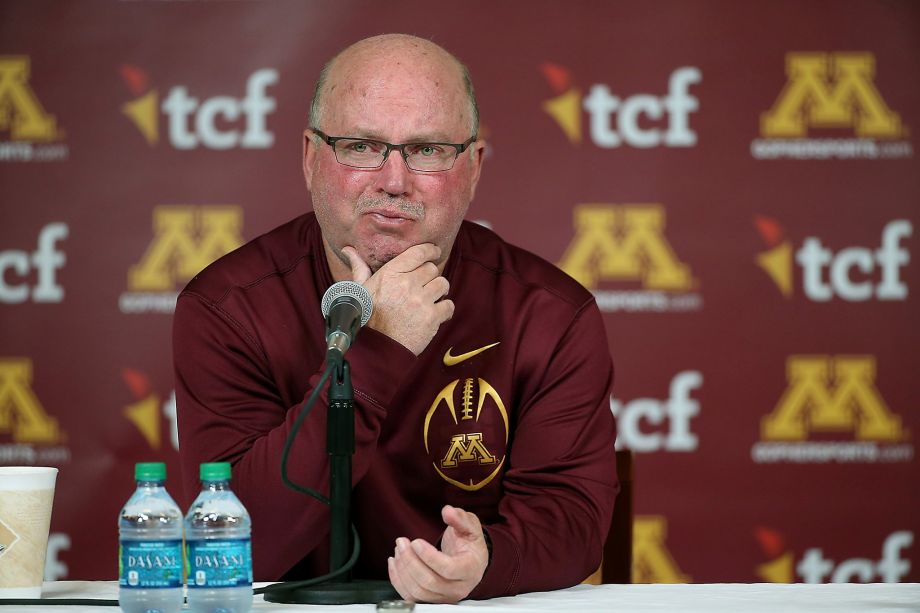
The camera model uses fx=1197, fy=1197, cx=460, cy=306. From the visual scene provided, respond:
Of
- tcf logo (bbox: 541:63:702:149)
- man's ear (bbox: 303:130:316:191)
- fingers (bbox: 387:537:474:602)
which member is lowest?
fingers (bbox: 387:537:474:602)

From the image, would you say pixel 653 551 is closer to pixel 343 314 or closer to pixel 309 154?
pixel 309 154

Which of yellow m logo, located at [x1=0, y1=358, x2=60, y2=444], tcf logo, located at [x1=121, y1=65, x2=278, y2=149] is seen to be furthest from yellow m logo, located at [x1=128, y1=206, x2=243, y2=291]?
yellow m logo, located at [x1=0, y1=358, x2=60, y2=444]

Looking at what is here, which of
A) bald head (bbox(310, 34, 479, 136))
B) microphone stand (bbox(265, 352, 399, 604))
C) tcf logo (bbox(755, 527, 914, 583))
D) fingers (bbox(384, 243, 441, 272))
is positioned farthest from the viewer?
tcf logo (bbox(755, 527, 914, 583))

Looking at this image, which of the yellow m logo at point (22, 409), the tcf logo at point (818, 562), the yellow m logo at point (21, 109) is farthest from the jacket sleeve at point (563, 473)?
the yellow m logo at point (21, 109)

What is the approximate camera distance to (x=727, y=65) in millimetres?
3572

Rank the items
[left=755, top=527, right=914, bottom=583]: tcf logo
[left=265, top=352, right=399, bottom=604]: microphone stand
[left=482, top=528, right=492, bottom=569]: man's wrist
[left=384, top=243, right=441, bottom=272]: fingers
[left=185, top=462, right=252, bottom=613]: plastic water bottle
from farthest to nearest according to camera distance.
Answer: [left=755, top=527, right=914, bottom=583]: tcf logo < [left=384, top=243, right=441, bottom=272]: fingers < [left=482, top=528, right=492, bottom=569]: man's wrist < [left=265, top=352, right=399, bottom=604]: microphone stand < [left=185, top=462, right=252, bottom=613]: plastic water bottle

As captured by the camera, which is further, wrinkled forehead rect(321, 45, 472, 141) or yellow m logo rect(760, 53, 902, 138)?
yellow m logo rect(760, 53, 902, 138)

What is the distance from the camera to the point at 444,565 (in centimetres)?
155

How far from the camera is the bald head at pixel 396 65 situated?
202 centimetres

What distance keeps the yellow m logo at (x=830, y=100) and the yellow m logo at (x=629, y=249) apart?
0.44 metres

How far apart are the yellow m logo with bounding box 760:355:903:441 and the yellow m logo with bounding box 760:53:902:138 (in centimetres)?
68

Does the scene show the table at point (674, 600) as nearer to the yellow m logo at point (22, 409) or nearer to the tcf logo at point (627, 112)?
the yellow m logo at point (22, 409)

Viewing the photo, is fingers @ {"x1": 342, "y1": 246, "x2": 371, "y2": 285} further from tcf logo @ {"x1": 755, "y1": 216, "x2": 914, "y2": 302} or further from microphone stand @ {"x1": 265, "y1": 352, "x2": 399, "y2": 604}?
tcf logo @ {"x1": 755, "y1": 216, "x2": 914, "y2": 302}

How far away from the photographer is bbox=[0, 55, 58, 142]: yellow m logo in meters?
3.57
